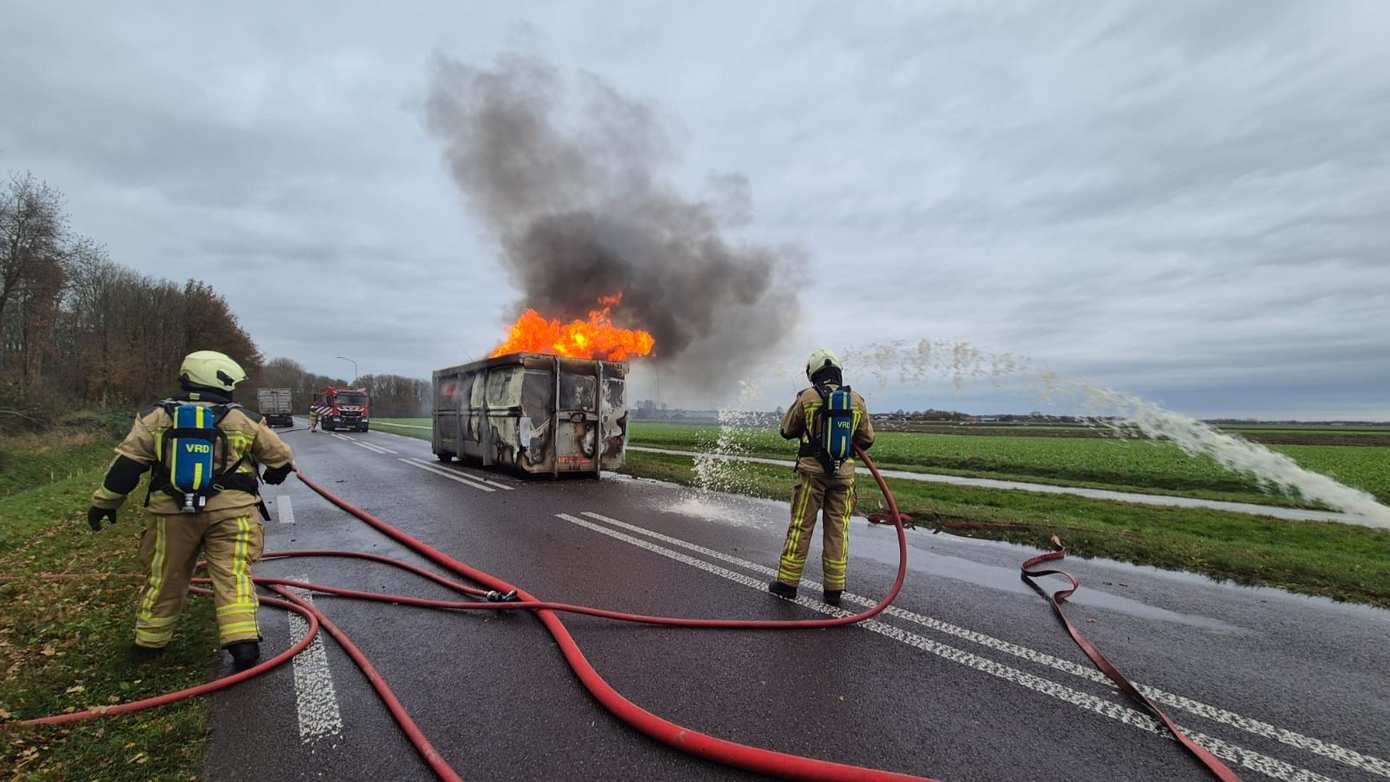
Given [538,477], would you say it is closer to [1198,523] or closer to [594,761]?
[594,761]

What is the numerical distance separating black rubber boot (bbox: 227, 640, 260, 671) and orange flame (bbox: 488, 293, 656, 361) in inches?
443

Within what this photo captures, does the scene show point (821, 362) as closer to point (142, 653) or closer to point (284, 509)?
point (142, 653)

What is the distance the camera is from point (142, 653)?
352 cm

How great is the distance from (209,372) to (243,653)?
177 centimetres

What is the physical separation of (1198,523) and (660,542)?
9.61 m

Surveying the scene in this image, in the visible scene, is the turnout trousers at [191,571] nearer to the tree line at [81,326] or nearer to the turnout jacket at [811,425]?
the turnout jacket at [811,425]

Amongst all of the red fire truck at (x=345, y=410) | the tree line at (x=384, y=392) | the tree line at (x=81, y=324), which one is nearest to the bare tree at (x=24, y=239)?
the tree line at (x=81, y=324)

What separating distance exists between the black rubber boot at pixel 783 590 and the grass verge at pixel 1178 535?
14.4 feet

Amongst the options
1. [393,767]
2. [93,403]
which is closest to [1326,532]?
[393,767]

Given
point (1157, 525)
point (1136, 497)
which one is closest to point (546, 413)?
point (1157, 525)

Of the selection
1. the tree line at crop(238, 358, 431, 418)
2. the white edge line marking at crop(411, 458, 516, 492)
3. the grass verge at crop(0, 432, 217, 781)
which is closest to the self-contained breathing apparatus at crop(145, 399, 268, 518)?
the grass verge at crop(0, 432, 217, 781)

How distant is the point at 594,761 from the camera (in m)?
2.57

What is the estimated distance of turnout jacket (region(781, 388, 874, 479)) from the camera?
195 inches

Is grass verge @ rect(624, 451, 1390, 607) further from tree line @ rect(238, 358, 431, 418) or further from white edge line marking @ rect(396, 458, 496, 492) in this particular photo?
tree line @ rect(238, 358, 431, 418)
